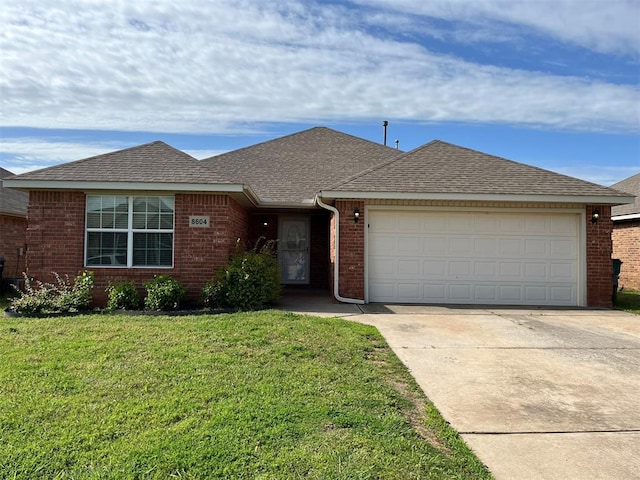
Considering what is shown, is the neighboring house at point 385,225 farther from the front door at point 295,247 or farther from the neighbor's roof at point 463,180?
the front door at point 295,247

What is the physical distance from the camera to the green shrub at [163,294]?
8.62 metres

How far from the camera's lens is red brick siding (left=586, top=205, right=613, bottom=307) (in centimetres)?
1038

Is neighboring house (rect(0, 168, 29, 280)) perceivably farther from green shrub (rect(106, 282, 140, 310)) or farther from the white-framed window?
green shrub (rect(106, 282, 140, 310))

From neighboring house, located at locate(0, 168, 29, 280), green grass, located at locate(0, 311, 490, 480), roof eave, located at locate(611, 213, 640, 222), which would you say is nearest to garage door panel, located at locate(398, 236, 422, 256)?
green grass, located at locate(0, 311, 490, 480)

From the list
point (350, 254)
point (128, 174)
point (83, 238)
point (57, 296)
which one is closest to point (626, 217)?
point (350, 254)

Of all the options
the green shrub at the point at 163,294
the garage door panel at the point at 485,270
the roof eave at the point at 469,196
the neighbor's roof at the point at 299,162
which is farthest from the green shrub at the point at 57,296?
the garage door panel at the point at 485,270

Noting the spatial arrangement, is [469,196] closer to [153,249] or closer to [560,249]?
[560,249]

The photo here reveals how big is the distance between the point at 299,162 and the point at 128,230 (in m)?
7.85

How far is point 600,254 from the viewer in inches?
409

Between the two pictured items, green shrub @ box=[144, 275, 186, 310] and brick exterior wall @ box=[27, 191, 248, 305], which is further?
brick exterior wall @ box=[27, 191, 248, 305]

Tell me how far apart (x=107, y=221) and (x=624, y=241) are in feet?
52.7

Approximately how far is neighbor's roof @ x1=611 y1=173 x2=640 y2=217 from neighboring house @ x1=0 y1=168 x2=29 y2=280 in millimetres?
19482

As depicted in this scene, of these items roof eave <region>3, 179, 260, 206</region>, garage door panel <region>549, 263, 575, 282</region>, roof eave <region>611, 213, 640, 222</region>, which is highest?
roof eave <region>3, 179, 260, 206</region>

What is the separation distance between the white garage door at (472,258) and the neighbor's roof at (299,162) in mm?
3470
